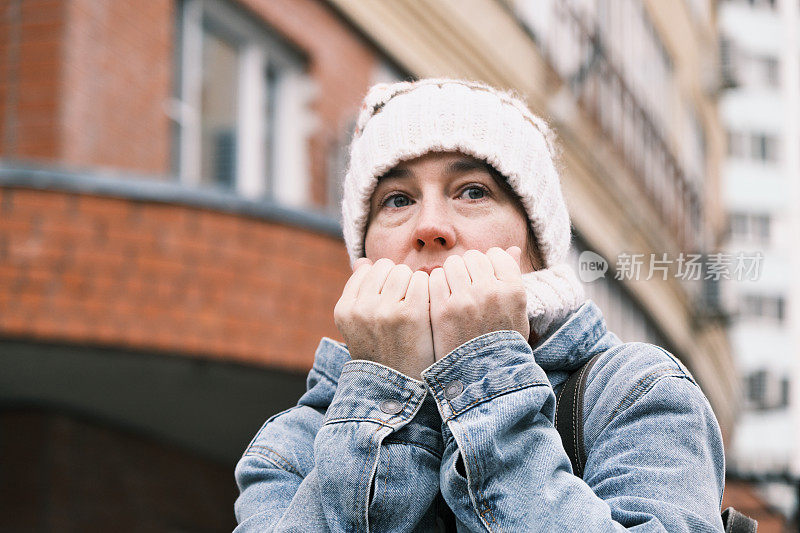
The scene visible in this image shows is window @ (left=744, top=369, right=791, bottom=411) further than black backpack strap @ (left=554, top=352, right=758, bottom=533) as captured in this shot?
Yes

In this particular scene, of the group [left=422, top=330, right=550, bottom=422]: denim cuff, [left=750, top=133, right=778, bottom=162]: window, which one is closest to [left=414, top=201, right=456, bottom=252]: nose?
[left=422, top=330, right=550, bottom=422]: denim cuff

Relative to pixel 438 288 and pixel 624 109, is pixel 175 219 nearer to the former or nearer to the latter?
pixel 438 288

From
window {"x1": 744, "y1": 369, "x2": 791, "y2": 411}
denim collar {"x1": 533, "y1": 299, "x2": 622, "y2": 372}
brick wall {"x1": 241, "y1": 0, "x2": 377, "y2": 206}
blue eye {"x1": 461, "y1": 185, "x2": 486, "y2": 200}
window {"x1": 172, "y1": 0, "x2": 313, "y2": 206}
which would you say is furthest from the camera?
window {"x1": 744, "y1": 369, "x2": 791, "y2": 411}

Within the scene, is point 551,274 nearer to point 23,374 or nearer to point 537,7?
point 23,374

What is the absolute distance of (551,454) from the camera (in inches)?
81.2

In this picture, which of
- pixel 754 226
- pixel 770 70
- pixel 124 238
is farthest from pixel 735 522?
pixel 770 70

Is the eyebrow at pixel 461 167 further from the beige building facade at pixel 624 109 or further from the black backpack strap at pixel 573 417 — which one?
the beige building facade at pixel 624 109

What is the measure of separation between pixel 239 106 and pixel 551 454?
373 inches

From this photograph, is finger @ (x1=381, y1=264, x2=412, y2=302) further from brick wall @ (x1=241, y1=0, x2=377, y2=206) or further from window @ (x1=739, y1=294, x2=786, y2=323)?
window @ (x1=739, y1=294, x2=786, y2=323)

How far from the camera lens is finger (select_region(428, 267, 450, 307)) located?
7.20 feet

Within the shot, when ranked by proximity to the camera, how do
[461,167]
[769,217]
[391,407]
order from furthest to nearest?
[769,217], [461,167], [391,407]

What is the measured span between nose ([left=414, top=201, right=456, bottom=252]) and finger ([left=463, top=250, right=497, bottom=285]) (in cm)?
20

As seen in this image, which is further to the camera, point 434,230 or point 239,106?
point 239,106

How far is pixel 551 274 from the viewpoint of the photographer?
257cm
